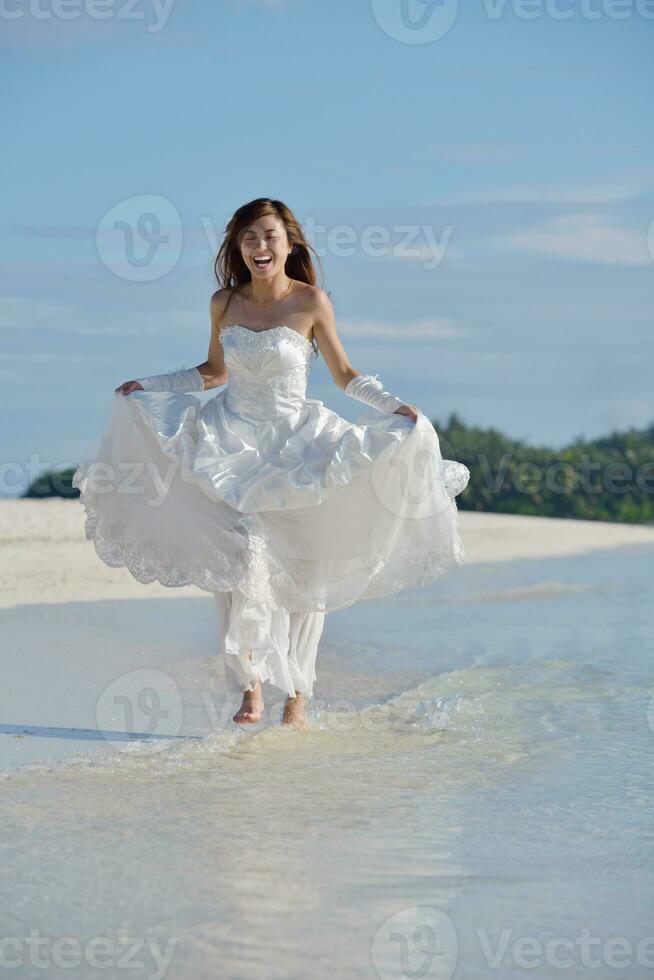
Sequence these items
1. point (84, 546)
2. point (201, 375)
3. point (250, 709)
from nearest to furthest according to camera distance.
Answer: point (250, 709), point (201, 375), point (84, 546)

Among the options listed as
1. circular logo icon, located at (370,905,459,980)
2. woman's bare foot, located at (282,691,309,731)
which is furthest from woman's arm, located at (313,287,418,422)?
circular logo icon, located at (370,905,459,980)

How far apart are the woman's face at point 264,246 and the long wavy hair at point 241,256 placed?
4 centimetres

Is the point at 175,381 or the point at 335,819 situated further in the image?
the point at 175,381

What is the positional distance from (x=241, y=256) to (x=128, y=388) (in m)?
0.83

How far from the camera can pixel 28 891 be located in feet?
13.3

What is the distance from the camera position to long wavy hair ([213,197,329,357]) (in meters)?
6.45

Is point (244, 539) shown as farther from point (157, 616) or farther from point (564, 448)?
point (564, 448)

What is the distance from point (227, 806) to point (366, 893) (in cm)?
109

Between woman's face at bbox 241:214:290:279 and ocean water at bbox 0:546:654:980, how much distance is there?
2145 mm

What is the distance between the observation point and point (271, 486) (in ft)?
20.1

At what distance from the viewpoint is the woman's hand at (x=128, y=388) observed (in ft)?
21.5

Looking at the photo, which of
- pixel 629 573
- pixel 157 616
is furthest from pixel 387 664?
pixel 629 573

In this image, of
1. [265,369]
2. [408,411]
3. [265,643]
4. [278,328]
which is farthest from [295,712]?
[278,328]

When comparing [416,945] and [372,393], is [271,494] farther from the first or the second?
[416,945]
